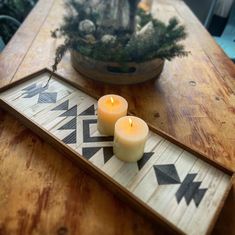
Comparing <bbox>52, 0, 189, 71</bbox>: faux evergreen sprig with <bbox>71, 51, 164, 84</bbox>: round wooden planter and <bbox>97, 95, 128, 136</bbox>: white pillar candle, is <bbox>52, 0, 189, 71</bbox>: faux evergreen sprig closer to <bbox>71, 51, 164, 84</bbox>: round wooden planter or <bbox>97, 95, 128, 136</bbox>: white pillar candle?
<bbox>71, 51, 164, 84</bbox>: round wooden planter

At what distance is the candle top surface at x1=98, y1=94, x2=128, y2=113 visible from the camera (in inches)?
23.9

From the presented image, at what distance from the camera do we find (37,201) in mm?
509

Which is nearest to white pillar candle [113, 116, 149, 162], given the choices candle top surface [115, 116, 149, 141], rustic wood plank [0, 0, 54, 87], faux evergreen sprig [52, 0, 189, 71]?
candle top surface [115, 116, 149, 141]

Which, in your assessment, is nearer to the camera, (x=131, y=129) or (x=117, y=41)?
(x=131, y=129)

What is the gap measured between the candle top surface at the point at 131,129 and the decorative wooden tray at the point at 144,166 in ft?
0.21

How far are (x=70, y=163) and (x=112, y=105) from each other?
17cm

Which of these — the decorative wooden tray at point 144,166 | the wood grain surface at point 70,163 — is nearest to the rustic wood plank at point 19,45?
the wood grain surface at point 70,163

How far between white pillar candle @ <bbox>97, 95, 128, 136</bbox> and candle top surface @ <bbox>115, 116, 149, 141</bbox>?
0.04 m

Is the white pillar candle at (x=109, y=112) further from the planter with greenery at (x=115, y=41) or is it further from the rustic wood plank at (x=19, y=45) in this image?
the rustic wood plank at (x=19, y=45)

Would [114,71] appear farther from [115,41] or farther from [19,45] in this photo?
[19,45]

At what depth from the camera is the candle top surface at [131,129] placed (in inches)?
21.1

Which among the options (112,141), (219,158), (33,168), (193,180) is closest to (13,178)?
(33,168)

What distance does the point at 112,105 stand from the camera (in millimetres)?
619

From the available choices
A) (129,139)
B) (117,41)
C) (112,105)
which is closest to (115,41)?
(117,41)
